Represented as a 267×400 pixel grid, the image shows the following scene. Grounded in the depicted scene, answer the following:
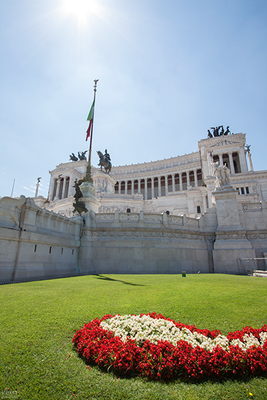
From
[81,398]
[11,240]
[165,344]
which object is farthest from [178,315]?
[11,240]

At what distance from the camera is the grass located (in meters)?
2.84

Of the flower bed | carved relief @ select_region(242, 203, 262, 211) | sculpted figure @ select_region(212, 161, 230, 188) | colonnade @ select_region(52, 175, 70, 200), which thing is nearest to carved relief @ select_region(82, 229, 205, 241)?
sculpted figure @ select_region(212, 161, 230, 188)

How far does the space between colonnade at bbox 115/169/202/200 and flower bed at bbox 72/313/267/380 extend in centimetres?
8010

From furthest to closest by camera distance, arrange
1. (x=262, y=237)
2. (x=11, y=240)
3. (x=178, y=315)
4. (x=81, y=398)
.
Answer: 1. (x=262, y=237)
2. (x=11, y=240)
3. (x=178, y=315)
4. (x=81, y=398)

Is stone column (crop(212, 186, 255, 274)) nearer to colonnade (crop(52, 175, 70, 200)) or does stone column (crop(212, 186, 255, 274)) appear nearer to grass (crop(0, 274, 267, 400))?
grass (crop(0, 274, 267, 400))

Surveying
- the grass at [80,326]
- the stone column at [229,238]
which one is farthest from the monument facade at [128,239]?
the grass at [80,326]

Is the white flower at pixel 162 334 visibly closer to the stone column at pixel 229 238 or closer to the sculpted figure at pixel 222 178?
the stone column at pixel 229 238

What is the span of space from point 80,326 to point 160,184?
87.7m

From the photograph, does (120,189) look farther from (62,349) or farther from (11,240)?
(62,349)

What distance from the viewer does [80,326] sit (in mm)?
4680

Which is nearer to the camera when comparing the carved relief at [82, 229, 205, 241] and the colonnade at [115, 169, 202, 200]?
the carved relief at [82, 229, 205, 241]

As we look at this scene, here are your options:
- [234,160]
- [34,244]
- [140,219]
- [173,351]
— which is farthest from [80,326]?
[234,160]

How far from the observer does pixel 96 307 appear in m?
6.07

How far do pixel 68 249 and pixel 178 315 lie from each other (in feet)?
40.5
